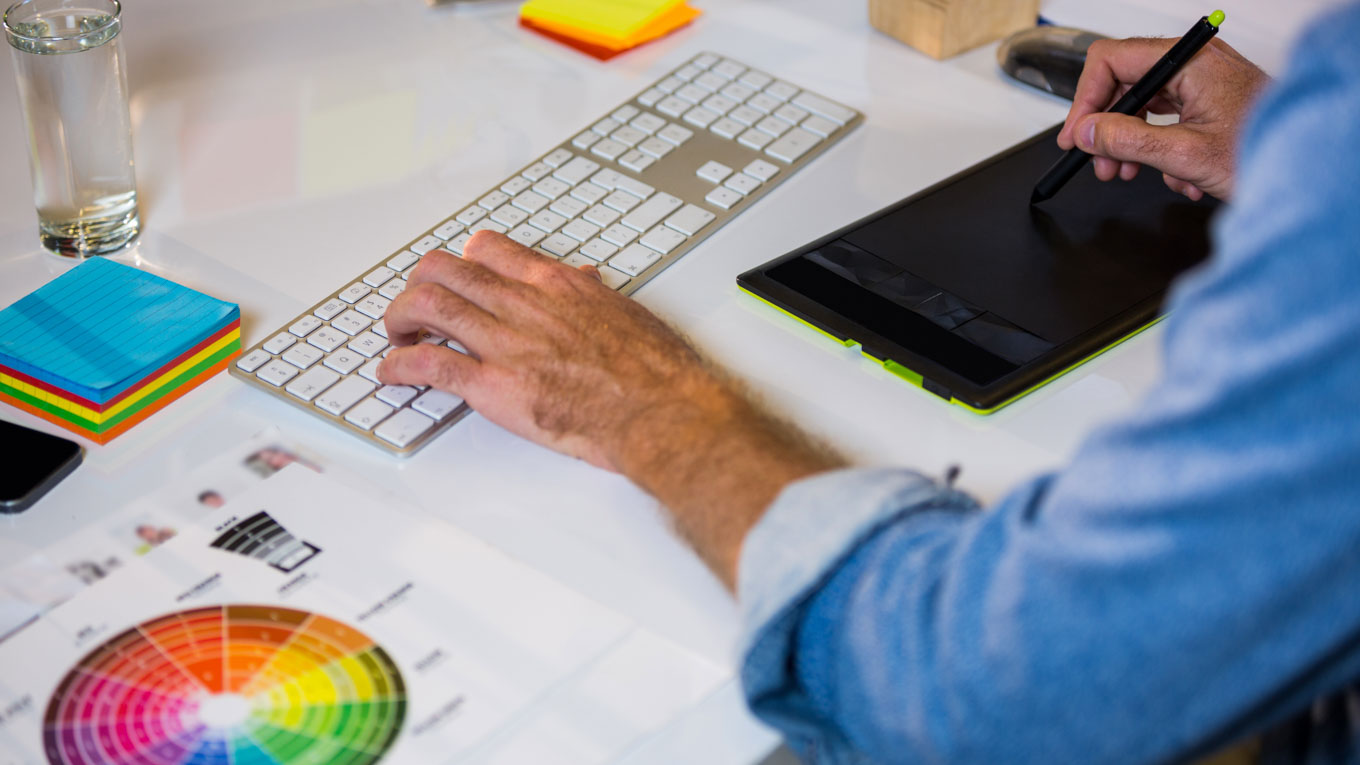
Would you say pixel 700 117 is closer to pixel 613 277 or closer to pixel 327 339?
pixel 613 277

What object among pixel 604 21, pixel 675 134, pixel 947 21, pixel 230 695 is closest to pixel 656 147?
pixel 675 134

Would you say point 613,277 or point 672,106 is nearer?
point 613,277

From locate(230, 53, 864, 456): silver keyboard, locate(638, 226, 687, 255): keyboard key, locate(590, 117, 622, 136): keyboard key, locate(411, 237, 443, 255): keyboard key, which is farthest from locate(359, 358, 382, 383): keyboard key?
locate(590, 117, 622, 136): keyboard key

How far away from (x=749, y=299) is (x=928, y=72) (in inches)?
16.9

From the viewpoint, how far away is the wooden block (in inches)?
49.3

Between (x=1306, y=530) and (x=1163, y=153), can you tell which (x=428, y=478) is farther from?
(x=1163, y=153)

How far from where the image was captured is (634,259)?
964 millimetres

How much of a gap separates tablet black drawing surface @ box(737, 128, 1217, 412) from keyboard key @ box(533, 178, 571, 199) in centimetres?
18

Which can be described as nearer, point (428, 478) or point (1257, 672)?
point (1257, 672)

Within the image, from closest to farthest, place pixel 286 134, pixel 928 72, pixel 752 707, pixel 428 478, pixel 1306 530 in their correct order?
pixel 1306 530 → pixel 752 707 → pixel 428 478 → pixel 286 134 → pixel 928 72

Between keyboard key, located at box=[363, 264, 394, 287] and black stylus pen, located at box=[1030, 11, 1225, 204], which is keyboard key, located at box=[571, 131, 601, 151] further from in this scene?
black stylus pen, located at box=[1030, 11, 1225, 204]

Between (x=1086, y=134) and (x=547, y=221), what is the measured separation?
0.42 m

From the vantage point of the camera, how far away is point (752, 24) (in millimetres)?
1330

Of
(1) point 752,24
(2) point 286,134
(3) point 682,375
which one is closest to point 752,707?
(3) point 682,375
